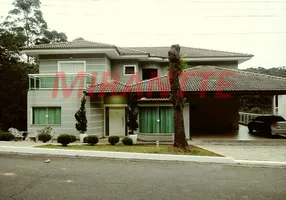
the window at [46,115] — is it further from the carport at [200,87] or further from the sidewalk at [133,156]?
the sidewalk at [133,156]

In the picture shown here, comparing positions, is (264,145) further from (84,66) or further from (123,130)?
(84,66)

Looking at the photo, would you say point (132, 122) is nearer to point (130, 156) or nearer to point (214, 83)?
point (130, 156)

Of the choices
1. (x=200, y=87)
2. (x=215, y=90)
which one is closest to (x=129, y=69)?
(x=200, y=87)

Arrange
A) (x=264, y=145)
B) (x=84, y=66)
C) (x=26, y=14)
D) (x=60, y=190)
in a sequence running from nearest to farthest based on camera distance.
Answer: (x=60, y=190), (x=264, y=145), (x=84, y=66), (x=26, y=14)

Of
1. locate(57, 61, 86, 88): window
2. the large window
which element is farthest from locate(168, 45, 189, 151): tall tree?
locate(57, 61, 86, 88): window

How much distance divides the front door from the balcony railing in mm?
3258

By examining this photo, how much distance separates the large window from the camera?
15.1 metres

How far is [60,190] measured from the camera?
19.0 ft

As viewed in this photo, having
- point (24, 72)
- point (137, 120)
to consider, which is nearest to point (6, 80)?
point (24, 72)

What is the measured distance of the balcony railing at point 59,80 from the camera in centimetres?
1609

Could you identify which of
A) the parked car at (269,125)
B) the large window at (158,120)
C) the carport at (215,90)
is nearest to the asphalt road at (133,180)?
the large window at (158,120)

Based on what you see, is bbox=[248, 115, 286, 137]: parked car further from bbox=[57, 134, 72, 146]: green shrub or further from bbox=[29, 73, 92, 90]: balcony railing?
bbox=[57, 134, 72, 146]: green shrub

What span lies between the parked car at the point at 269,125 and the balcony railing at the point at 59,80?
44.1 ft

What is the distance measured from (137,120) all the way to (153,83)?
2.75 m
